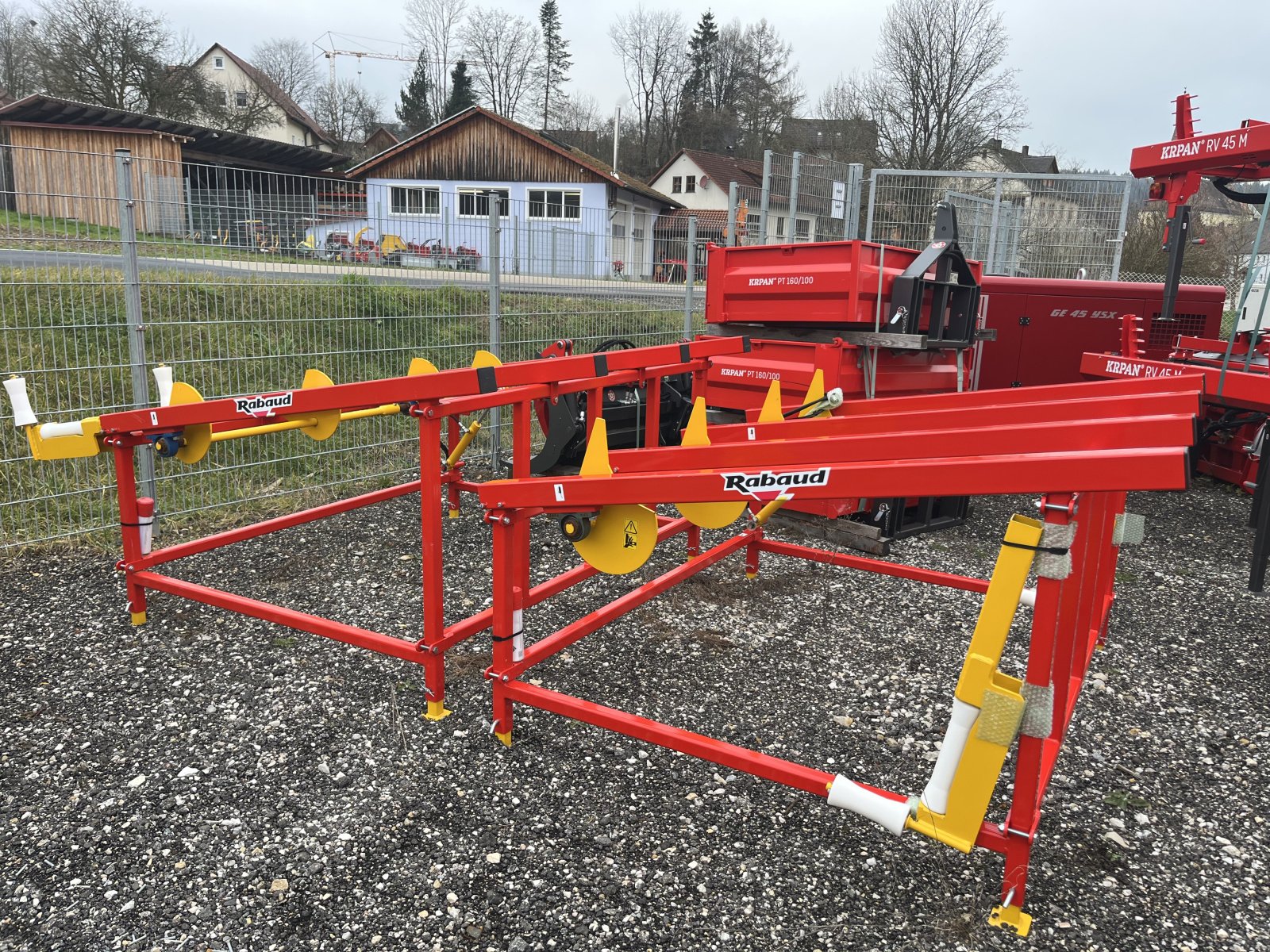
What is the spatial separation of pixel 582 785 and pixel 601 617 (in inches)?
31.3

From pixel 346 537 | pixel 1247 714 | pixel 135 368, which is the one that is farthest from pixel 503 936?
pixel 135 368

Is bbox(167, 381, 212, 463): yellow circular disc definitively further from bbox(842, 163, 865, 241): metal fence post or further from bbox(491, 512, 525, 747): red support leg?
bbox(842, 163, 865, 241): metal fence post

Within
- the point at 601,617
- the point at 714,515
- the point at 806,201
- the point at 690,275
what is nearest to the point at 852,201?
the point at 806,201

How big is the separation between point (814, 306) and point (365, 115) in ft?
199

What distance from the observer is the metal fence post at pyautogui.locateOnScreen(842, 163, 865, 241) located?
9.69m

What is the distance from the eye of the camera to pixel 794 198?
9.43 metres

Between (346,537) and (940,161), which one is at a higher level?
(940,161)

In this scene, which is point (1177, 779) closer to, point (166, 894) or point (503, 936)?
point (503, 936)

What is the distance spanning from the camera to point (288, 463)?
271 inches

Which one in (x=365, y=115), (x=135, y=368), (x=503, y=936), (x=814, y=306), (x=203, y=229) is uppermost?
(x=365, y=115)

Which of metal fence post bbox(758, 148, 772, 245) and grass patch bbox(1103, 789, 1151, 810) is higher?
metal fence post bbox(758, 148, 772, 245)

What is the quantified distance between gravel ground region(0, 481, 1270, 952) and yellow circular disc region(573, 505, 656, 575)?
70 centimetres

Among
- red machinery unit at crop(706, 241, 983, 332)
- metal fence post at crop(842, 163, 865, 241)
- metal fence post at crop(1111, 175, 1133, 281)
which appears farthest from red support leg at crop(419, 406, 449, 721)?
metal fence post at crop(1111, 175, 1133, 281)

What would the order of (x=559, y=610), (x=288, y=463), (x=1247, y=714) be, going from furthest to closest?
(x=288, y=463), (x=559, y=610), (x=1247, y=714)
